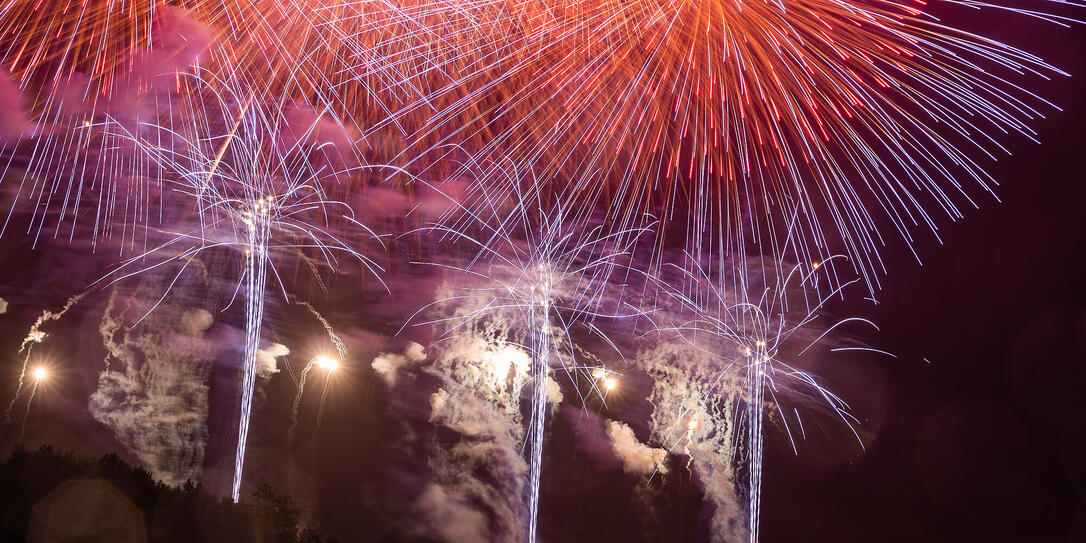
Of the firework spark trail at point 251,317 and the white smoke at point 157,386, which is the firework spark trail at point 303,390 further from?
the white smoke at point 157,386

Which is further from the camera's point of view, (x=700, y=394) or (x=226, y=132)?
(x=700, y=394)

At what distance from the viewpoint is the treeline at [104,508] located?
4.66 metres

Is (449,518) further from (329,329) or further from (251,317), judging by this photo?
(251,317)

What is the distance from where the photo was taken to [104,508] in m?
4.99

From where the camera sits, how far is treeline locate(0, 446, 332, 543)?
15.3 ft

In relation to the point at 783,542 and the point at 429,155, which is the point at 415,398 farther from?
the point at 783,542

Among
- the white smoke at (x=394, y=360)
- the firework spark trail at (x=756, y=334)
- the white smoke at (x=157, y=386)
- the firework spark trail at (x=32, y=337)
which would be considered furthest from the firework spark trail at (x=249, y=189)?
the firework spark trail at (x=756, y=334)

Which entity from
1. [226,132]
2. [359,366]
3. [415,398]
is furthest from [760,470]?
[226,132]

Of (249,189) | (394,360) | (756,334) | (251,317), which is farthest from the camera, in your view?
(756,334)

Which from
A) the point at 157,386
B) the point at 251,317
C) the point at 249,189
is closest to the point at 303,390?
the point at 251,317

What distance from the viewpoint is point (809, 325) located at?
36.3 ft

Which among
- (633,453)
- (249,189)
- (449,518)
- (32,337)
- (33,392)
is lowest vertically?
(449,518)

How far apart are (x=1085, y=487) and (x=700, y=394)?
6.99 m

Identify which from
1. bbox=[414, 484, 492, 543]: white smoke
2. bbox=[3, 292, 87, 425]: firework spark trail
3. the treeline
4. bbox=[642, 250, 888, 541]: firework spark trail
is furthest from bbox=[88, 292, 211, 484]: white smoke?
bbox=[642, 250, 888, 541]: firework spark trail
